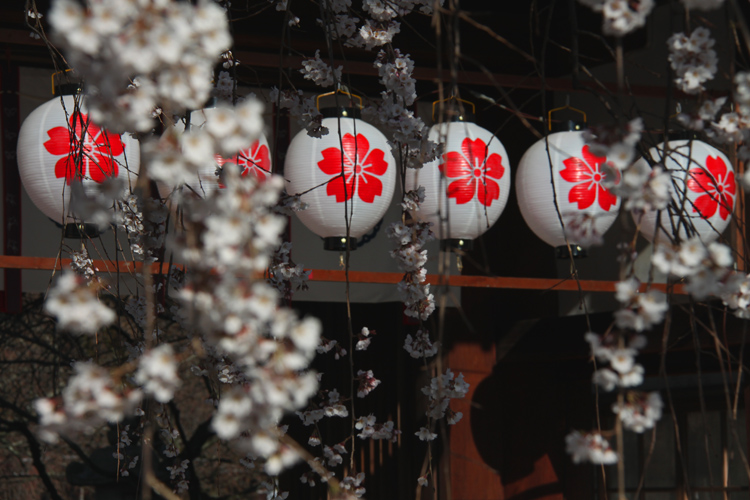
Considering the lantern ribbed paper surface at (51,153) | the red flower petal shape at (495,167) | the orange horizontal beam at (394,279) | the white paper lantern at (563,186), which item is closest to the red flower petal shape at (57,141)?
the lantern ribbed paper surface at (51,153)

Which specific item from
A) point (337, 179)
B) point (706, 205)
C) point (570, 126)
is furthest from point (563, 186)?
point (337, 179)

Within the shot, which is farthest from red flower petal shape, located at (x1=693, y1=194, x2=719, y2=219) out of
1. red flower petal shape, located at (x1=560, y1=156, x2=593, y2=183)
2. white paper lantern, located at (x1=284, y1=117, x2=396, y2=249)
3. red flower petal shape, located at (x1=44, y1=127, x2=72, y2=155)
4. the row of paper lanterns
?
red flower petal shape, located at (x1=44, y1=127, x2=72, y2=155)

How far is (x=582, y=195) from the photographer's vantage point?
2521 mm

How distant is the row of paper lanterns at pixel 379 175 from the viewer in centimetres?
229

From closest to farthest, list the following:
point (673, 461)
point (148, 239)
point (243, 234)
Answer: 1. point (243, 234)
2. point (148, 239)
3. point (673, 461)

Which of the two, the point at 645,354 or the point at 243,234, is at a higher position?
the point at 645,354

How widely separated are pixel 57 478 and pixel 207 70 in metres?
7.34

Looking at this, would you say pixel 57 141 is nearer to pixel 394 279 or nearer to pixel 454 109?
pixel 394 279

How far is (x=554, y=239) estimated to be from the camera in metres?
2.57

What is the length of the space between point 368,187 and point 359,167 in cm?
6

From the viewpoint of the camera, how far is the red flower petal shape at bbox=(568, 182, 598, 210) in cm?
252

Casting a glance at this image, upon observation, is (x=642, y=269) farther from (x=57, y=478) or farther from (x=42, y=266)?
(x=57, y=478)

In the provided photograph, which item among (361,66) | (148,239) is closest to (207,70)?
(148,239)

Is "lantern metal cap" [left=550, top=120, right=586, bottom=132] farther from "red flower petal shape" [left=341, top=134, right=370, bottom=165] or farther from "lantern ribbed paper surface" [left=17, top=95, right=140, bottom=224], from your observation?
"lantern ribbed paper surface" [left=17, top=95, right=140, bottom=224]
